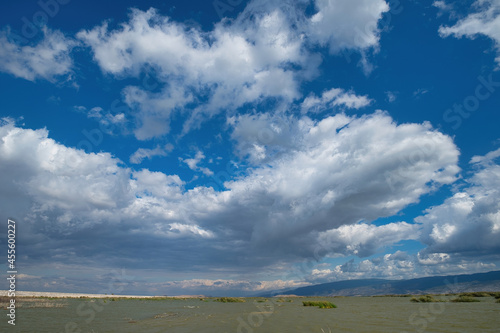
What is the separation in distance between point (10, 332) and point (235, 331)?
53.0 feet

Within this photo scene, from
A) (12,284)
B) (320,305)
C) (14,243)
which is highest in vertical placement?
(14,243)

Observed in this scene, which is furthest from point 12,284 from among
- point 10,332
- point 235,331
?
point 235,331

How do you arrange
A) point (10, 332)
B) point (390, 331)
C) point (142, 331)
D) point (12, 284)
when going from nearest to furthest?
1. point (390, 331)
2. point (10, 332)
3. point (142, 331)
4. point (12, 284)

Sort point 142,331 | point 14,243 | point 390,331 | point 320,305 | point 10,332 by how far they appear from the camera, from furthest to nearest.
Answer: point 320,305 < point 14,243 < point 142,331 < point 10,332 < point 390,331

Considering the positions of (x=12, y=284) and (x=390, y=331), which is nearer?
(x=390, y=331)

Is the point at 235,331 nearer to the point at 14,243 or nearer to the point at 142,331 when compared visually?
the point at 142,331

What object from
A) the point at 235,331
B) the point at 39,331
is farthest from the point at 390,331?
the point at 39,331

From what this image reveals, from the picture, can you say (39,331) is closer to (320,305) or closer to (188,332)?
(188,332)

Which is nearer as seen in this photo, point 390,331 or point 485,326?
point 390,331

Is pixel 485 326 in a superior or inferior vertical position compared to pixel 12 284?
inferior

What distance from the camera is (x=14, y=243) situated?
23.1m

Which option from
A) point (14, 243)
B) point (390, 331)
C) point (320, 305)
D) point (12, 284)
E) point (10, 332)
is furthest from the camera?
point (320, 305)

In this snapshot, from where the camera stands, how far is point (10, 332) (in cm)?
1947

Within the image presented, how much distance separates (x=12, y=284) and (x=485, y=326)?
4049cm
